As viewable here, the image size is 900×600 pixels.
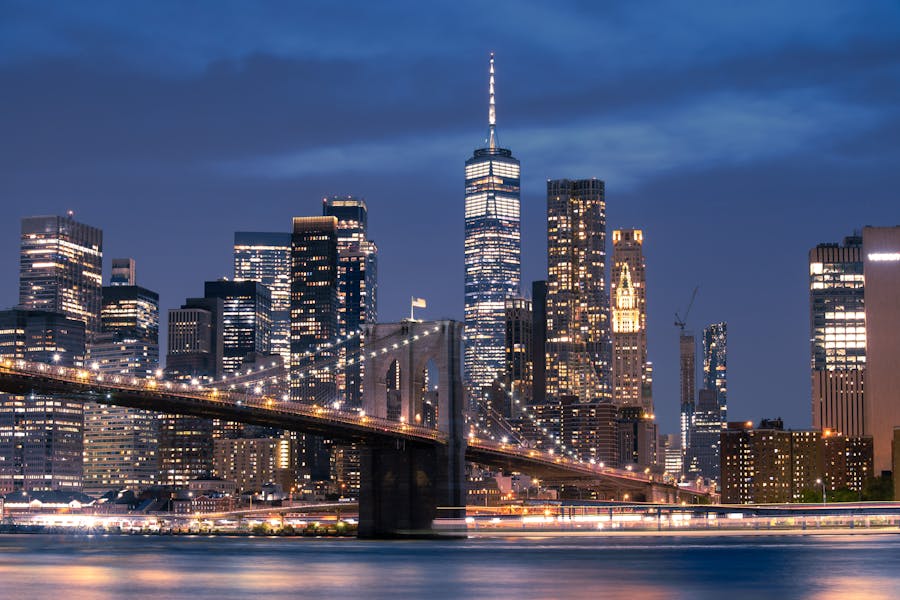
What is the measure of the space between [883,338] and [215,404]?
12812cm

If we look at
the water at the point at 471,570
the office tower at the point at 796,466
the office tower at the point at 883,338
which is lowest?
the water at the point at 471,570

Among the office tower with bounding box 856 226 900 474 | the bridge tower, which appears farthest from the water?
the office tower with bounding box 856 226 900 474

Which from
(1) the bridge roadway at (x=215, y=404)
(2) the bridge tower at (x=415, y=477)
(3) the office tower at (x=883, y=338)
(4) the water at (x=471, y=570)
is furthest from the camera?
(3) the office tower at (x=883, y=338)

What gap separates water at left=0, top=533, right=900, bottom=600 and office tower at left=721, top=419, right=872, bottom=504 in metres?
100

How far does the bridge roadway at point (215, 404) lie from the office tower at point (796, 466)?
92.0 m

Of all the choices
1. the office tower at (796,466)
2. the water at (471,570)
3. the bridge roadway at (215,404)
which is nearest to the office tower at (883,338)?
the office tower at (796,466)

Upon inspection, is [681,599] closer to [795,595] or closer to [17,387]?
[795,595]

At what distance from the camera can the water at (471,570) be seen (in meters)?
50.5

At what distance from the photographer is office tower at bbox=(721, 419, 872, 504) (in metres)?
194

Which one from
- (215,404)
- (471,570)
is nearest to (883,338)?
(215,404)

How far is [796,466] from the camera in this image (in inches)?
7717

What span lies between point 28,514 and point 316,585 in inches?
5486

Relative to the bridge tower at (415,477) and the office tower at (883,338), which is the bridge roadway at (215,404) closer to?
the bridge tower at (415,477)

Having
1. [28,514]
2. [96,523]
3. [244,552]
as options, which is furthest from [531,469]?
[28,514]
